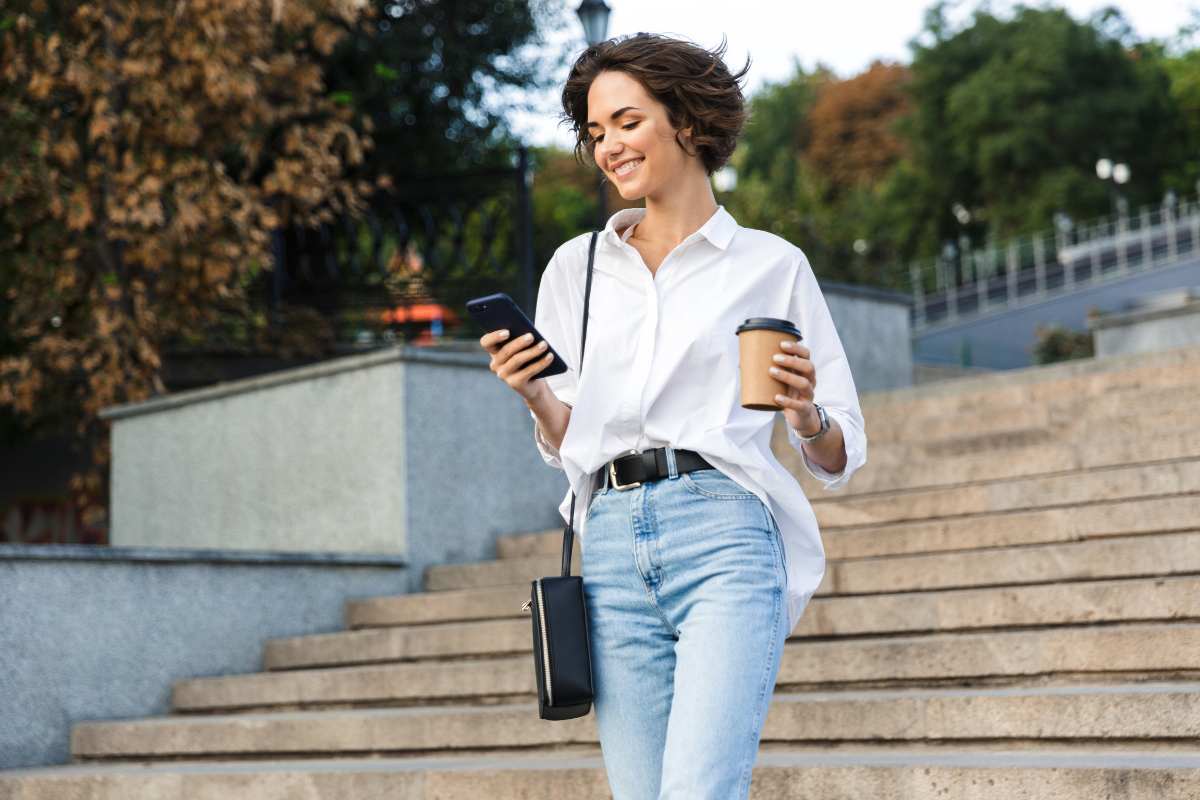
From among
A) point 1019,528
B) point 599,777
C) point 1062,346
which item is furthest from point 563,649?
point 1062,346

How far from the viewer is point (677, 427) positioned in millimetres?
2699

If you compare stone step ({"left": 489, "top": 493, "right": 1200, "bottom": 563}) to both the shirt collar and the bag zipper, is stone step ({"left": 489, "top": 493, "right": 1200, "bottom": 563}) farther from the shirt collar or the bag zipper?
the bag zipper

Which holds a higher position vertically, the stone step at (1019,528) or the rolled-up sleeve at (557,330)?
the rolled-up sleeve at (557,330)

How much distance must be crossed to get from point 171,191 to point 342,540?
295 centimetres

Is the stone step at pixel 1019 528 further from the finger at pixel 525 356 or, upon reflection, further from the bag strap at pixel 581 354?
the finger at pixel 525 356

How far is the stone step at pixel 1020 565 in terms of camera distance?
561cm

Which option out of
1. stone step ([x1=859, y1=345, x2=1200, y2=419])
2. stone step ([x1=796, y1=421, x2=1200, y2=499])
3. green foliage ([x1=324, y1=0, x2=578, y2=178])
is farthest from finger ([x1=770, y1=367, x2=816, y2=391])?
green foliage ([x1=324, y1=0, x2=578, y2=178])

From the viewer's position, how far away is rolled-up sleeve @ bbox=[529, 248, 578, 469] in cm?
288

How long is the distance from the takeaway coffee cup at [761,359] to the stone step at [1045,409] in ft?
18.2

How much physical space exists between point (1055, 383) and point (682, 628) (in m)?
6.52

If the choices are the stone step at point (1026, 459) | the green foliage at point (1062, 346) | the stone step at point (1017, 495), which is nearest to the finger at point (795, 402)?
the stone step at point (1017, 495)

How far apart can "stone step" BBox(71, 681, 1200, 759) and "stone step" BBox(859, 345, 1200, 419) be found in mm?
3493

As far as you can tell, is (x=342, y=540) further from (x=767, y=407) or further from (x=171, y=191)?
(x=767, y=407)

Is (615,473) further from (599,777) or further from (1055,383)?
(1055,383)
